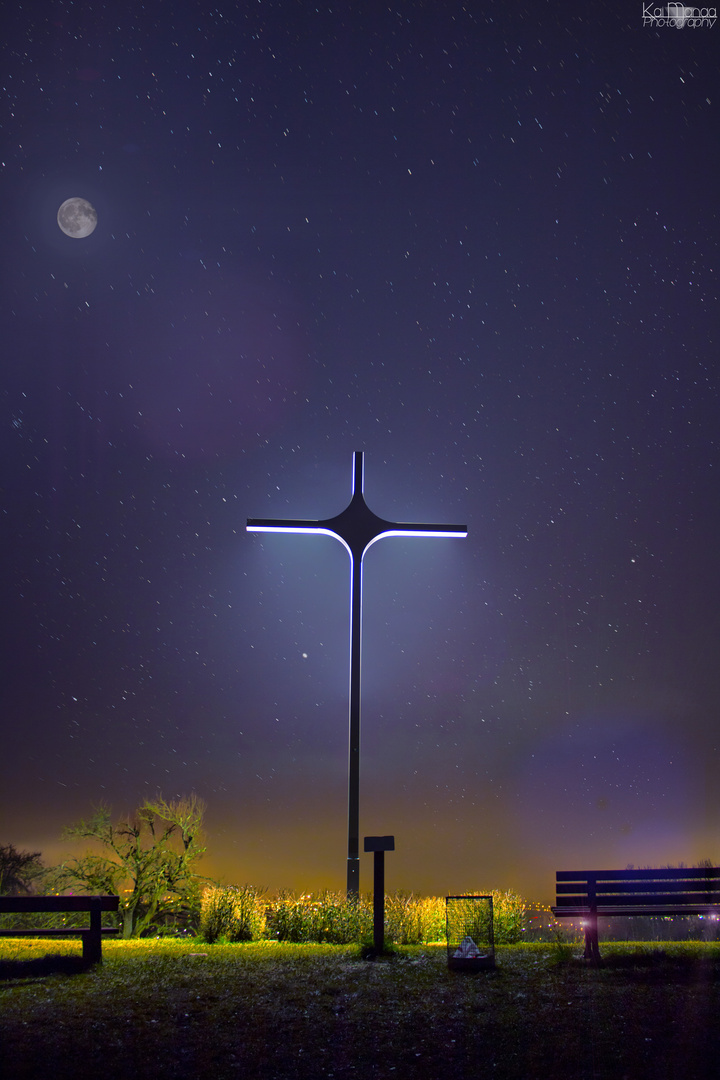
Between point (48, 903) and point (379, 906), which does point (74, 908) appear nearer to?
point (48, 903)

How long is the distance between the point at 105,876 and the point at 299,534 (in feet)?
19.1

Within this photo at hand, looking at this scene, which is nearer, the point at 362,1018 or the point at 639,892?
the point at 362,1018

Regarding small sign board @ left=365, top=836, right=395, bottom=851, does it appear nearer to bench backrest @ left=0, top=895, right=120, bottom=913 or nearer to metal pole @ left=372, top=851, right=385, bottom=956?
metal pole @ left=372, top=851, right=385, bottom=956

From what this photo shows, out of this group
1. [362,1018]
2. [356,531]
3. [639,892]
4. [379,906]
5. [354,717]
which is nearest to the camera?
[362,1018]

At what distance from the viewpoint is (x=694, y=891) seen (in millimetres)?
7984

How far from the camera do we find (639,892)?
7992 mm

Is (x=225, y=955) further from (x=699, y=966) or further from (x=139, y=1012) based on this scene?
(x=699, y=966)

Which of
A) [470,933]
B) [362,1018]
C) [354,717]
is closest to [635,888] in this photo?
[470,933]

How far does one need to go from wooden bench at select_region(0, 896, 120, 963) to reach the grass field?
0.90ft

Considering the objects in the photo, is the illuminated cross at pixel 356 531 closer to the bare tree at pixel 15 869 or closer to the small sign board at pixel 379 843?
the small sign board at pixel 379 843

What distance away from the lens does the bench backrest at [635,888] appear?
26.0 ft

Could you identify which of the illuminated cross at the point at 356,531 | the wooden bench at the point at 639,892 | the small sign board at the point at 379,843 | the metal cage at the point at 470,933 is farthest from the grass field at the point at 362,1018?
the illuminated cross at the point at 356,531

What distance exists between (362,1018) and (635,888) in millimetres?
3455

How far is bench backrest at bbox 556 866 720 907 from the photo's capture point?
26.0 ft
